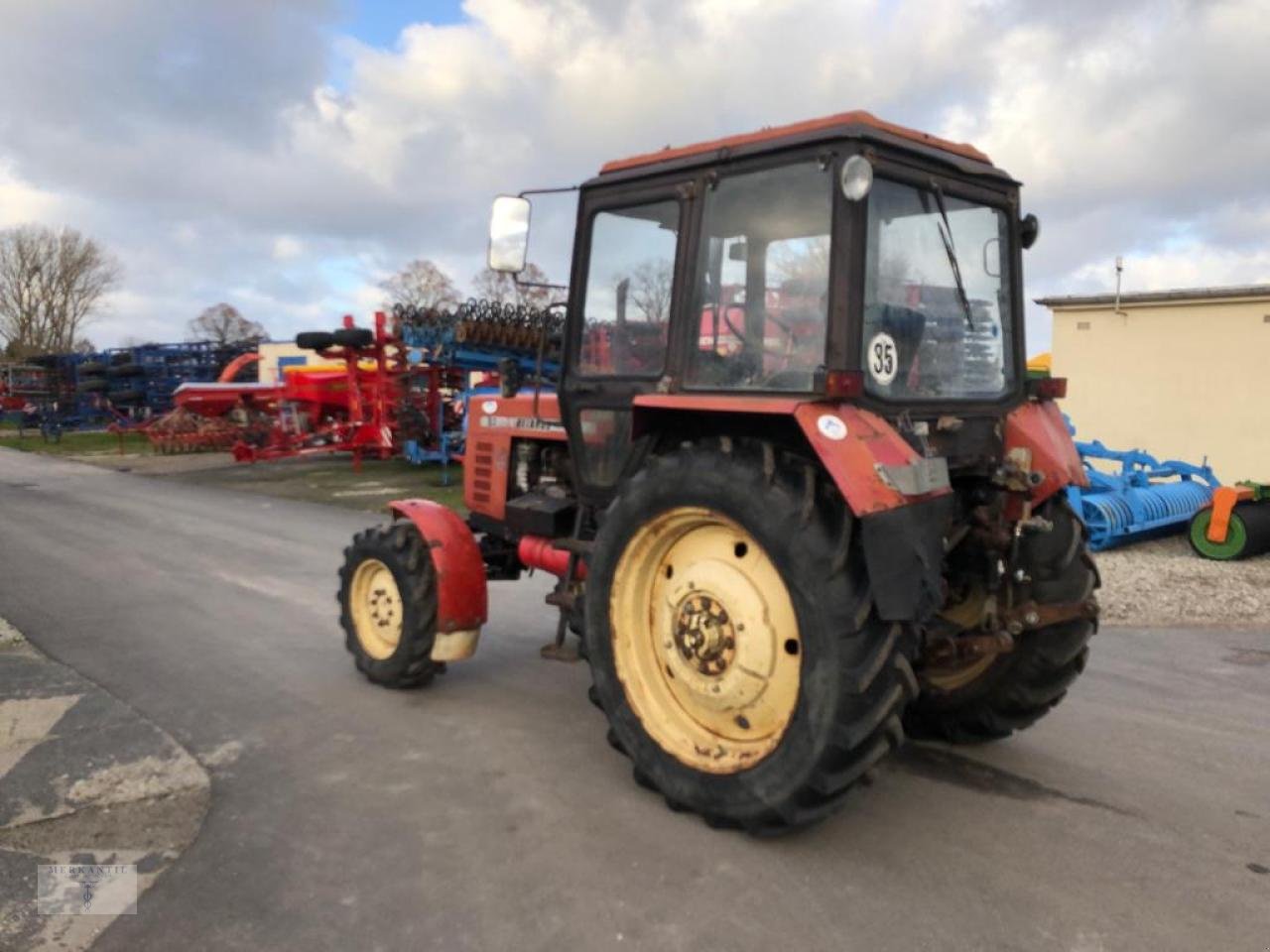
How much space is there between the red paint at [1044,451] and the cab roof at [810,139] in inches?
41.2

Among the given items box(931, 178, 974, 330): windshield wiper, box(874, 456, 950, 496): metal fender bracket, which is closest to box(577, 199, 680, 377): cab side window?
box(931, 178, 974, 330): windshield wiper

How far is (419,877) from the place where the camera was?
10.3ft

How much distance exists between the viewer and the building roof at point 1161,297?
13.2 m

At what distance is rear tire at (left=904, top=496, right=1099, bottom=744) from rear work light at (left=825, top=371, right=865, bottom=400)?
1186 millimetres

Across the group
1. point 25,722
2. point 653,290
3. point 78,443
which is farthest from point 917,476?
point 78,443

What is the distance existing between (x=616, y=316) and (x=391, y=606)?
81.5 inches

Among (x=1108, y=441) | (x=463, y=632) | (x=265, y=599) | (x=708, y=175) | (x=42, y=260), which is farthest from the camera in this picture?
(x=42, y=260)

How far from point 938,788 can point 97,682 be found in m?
4.33

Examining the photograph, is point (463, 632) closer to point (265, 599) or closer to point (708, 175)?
point (708, 175)

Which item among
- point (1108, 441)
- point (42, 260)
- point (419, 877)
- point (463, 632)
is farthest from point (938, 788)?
point (42, 260)

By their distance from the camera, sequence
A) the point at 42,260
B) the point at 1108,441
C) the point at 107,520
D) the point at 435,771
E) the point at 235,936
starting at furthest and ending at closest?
the point at 42,260 < the point at 1108,441 < the point at 107,520 < the point at 435,771 < the point at 235,936

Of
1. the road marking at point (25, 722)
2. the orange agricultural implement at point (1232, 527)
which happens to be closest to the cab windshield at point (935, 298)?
the road marking at point (25, 722)

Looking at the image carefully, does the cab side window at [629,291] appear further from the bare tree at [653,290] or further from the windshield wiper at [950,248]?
the windshield wiper at [950,248]

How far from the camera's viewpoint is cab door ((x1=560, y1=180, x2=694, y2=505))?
392 centimetres
